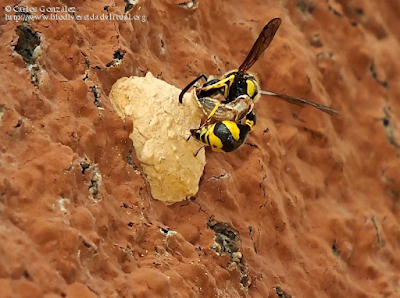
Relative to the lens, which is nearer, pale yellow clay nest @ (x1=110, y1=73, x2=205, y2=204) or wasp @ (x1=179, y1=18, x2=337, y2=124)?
pale yellow clay nest @ (x1=110, y1=73, x2=205, y2=204)

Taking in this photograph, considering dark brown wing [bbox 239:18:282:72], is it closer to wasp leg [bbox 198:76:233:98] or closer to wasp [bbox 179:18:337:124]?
wasp [bbox 179:18:337:124]

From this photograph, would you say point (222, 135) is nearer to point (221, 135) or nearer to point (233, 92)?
point (221, 135)

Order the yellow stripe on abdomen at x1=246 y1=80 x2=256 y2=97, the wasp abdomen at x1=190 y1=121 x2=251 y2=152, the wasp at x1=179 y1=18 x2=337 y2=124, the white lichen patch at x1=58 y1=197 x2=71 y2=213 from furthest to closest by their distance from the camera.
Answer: the yellow stripe on abdomen at x1=246 y1=80 x2=256 y2=97 < the wasp at x1=179 y1=18 x2=337 y2=124 < the wasp abdomen at x1=190 y1=121 x2=251 y2=152 < the white lichen patch at x1=58 y1=197 x2=71 y2=213

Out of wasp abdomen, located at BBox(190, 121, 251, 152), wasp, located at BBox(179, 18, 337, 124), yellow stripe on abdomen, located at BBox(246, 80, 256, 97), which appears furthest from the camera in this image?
yellow stripe on abdomen, located at BBox(246, 80, 256, 97)

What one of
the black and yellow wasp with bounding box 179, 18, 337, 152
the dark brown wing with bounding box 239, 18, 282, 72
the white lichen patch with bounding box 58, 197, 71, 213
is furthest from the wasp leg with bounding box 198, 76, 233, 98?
the white lichen patch with bounding box 58, 197, 71, 213

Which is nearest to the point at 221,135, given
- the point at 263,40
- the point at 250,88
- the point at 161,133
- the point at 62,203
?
the point at 161,133

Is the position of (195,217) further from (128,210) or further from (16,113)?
(16,113)

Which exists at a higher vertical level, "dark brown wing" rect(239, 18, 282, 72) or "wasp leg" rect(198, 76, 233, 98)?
"dark brown wing" rect(239, 18, 282, 72)

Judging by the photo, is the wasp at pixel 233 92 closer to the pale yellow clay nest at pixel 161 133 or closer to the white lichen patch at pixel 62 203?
the pale yellow clay nest at pixel 161 133
